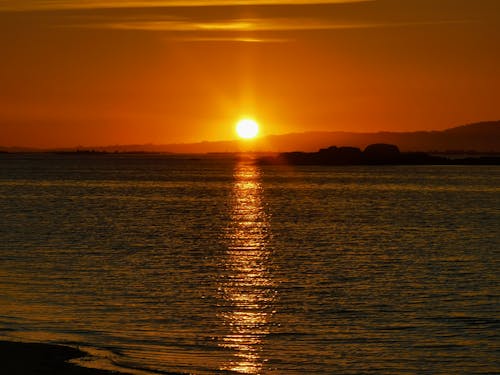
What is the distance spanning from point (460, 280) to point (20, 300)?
1766 cm

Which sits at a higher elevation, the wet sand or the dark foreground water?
the dark foreground water

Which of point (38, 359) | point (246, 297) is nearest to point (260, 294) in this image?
point (246, 297)

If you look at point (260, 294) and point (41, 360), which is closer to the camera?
point (41, 360)

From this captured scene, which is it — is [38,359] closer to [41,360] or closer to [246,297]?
[41,360]

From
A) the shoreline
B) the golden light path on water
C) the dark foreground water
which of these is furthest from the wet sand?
the golden light path on water

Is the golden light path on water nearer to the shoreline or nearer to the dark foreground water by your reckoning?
the dark foreground water

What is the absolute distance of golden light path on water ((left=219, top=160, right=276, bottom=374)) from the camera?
1000 inches

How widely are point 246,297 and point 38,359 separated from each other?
13300 millimetres

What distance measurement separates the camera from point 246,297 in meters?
35.3

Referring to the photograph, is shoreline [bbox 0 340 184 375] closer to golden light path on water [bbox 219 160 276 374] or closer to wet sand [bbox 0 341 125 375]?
wet sand [bbox 0 341 125 375]

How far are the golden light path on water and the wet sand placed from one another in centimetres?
368

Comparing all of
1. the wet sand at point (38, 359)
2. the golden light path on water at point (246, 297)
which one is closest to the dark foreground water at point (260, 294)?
the golden light path on water at point (246, 297)

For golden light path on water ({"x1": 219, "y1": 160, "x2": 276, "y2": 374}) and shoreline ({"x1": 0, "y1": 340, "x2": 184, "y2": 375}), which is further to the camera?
golden light path on water ({"x1": 219, "y1": 160, "x2": 276, "y2": 374})

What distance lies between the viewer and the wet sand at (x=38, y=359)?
71.4 ft
